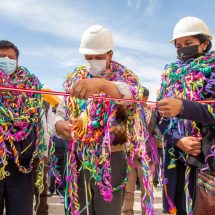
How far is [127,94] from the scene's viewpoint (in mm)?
2494

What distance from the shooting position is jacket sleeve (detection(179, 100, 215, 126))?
2.13m

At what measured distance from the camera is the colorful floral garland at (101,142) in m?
2.61

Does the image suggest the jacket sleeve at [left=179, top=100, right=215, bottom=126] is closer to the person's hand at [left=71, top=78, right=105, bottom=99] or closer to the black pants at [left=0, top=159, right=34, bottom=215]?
the person's hand at [left=71, top=78, right=105, bottom=99]

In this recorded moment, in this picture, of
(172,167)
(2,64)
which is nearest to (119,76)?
(172,167)

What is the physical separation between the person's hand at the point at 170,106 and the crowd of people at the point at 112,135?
0.28 m

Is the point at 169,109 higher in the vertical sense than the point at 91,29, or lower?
lower

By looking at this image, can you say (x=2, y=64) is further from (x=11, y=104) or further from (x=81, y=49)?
(x=81, y=49)

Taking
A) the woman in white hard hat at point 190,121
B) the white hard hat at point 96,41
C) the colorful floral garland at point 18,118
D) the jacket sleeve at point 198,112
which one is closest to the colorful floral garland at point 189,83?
the woman in white hard hat at point 190,121

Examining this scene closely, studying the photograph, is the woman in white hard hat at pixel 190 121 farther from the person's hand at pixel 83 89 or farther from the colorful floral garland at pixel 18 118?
the colorful floral garland at pixel 18 118

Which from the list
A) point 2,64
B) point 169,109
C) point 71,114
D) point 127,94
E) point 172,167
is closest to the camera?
point 169,109

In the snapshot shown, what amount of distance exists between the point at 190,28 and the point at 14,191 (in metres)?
1.89

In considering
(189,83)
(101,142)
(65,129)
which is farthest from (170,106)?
(65,129)

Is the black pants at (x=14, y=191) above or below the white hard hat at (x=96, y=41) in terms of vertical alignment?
below

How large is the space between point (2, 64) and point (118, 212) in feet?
5.08
